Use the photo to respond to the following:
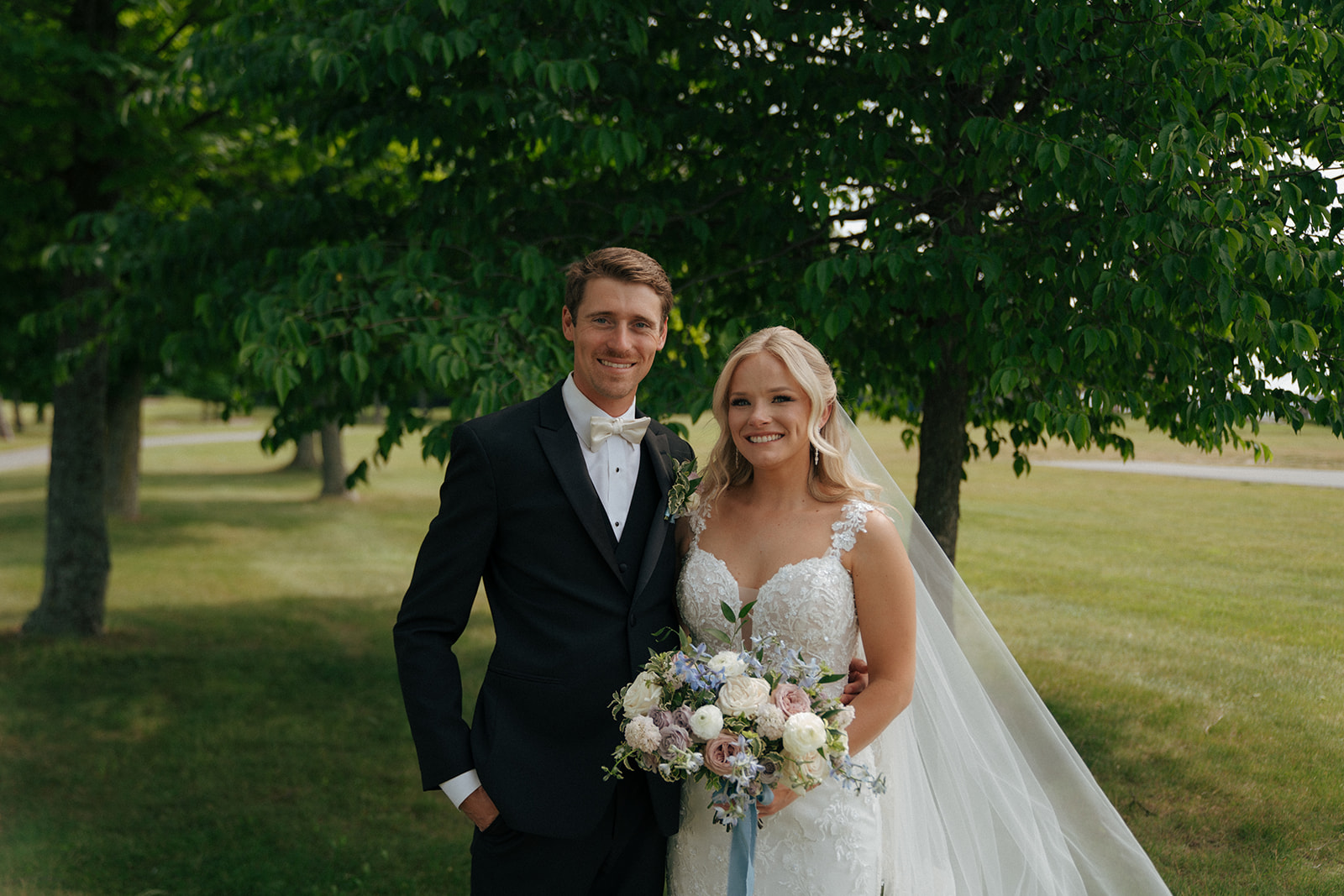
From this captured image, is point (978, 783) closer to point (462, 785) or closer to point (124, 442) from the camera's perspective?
point (462, 785)

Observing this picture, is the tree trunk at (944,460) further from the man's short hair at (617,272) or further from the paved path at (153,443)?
the paved path at (153,443)

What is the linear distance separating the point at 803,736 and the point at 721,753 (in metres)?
0.21

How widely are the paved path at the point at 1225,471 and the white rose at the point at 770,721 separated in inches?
168

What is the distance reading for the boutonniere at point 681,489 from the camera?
8.97ft

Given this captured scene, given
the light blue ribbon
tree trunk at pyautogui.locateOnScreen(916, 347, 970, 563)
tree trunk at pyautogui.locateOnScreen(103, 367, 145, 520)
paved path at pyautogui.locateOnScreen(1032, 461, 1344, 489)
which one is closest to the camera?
the light blue ribbon

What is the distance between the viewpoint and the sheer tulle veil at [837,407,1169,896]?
300 cm

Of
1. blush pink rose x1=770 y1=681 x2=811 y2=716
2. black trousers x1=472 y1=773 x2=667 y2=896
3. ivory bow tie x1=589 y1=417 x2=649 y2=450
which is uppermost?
ivory bow tie x1=589 y1=417 x2=649 y2=450

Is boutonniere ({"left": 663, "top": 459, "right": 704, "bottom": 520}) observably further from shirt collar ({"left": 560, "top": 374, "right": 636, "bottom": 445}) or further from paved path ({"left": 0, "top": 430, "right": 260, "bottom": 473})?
paved path ({"left": 0, "top": 430, "right": 260, "bottom": 473})

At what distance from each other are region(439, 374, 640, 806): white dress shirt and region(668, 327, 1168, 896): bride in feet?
0.97

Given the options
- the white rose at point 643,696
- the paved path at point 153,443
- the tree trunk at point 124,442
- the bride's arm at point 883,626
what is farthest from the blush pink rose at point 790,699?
the paved path at point 153,443

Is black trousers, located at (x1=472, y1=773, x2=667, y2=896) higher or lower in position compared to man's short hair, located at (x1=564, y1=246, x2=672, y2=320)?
lower

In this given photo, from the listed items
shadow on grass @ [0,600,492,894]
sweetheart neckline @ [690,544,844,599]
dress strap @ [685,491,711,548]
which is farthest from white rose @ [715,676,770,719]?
shadow on grass @ [0,600,492,894]

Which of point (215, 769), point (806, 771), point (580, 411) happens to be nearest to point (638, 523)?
point (580, 411)

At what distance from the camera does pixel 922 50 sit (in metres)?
4.51
